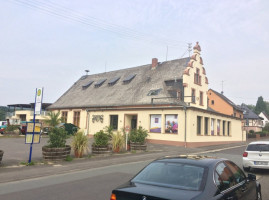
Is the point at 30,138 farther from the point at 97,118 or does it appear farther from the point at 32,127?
the point at 97,118

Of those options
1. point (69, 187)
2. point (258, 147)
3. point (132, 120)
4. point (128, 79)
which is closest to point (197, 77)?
point (128, 79)

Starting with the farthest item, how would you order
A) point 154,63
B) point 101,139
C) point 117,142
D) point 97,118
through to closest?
point 154,63
point 97,118
point 117,142
point 101,139

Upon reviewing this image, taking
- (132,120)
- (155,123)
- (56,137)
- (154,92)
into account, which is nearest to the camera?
(56,137)

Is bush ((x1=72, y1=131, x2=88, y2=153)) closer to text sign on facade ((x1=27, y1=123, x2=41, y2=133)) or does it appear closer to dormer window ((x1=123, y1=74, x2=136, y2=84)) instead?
text sign on facade ((x1=27, y1=123, x2=41, y2=133))

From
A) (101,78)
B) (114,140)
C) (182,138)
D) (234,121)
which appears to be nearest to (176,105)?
(182,138)

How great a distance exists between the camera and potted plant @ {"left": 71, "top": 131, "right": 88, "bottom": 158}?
1446 cm

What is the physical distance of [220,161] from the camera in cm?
451

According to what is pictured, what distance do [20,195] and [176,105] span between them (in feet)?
69.6

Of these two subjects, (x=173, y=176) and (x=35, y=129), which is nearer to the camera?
(x=173, y=176)

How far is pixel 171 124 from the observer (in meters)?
25.7

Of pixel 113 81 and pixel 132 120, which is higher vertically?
pixel 113 81

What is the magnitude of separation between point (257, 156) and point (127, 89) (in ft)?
82.2

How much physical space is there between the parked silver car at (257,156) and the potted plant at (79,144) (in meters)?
8.95

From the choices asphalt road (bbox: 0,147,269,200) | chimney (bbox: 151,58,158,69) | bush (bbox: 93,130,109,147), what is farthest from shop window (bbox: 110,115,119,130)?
asphalt road (bbox: 0,147,269,200)
